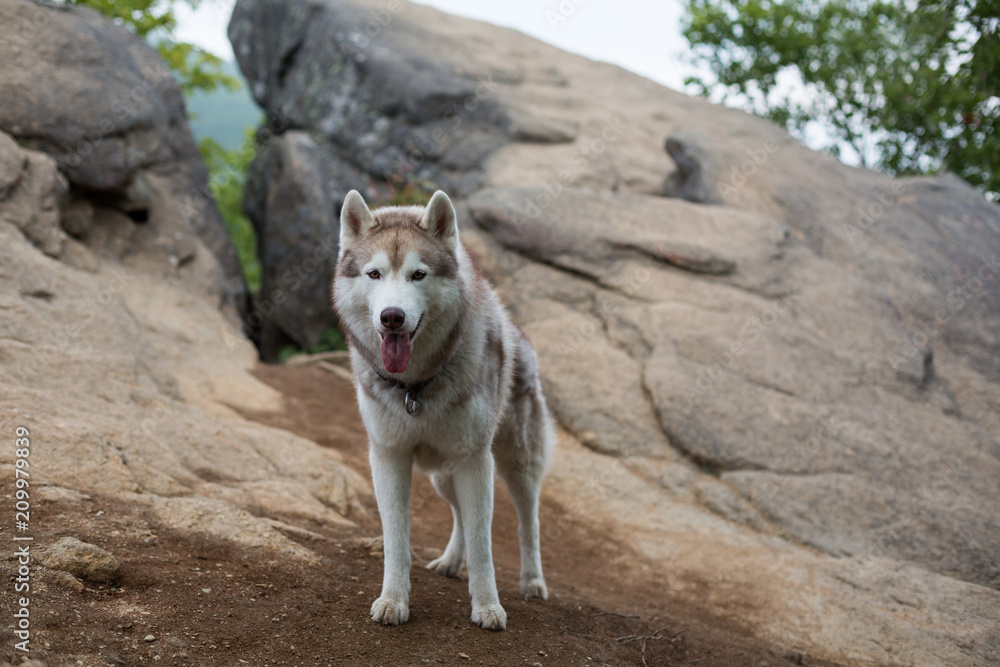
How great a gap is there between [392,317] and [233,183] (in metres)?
19.3

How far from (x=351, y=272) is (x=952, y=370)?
30.2 feet

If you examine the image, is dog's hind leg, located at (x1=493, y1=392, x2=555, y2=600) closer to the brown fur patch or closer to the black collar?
the black collar

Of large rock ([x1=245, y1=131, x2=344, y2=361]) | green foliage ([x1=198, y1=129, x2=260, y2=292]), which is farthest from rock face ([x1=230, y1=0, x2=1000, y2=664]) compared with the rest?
green foliage ([x1=198, y1=129, x2=260, y2=292])

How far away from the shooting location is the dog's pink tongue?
12.1 feet

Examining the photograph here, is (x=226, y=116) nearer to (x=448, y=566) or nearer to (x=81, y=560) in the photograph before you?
(x=448, y=566)

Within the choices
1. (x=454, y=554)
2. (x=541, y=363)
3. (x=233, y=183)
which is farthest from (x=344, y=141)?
(x=454, y=554)

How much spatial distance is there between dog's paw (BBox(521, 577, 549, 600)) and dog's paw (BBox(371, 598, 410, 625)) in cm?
127

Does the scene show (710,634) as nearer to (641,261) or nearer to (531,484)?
(531,484)

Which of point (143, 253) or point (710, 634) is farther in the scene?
point (143, 253)

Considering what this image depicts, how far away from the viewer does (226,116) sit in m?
63.1

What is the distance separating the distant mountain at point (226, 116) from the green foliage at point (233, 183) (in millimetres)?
1063

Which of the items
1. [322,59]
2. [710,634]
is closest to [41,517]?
[710,634]

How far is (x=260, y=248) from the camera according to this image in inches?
595

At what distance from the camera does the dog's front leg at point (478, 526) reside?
13.5ft
